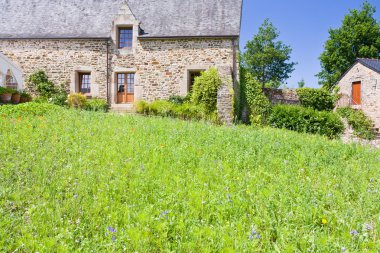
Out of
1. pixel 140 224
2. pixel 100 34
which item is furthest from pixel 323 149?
pixel 100 34

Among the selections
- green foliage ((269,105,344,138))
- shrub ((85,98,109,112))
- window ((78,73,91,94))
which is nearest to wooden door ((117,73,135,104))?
shrub ((85,98,109,112))

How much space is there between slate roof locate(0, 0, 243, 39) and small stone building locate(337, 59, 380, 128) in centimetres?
961

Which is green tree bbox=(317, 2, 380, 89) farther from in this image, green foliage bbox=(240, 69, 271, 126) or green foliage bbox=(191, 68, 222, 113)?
green foliage bbox=(191, 68, 222, 113)

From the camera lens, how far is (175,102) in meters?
14.5

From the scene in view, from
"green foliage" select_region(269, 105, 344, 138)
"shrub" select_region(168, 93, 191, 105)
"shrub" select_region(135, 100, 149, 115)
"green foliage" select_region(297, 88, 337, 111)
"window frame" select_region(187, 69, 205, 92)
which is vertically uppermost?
"window frame" select_region(187, 69, 205, 92)

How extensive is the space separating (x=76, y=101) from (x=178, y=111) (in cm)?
550

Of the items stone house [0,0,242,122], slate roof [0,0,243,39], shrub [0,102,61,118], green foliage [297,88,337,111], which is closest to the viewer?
shrub [0,102,61,118]

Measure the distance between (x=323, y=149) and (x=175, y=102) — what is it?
376 inches

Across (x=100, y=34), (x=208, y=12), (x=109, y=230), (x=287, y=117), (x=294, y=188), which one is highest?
(x=208, y=12)

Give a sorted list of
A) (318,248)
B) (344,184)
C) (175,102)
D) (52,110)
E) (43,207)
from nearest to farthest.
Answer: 1. (318,248)
2. (43,207)
3. (344,184)
4. (52,110)
5. (175,102)

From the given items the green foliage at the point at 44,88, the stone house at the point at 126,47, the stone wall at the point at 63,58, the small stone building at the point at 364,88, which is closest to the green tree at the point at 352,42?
the small stone building at the point at 364,88

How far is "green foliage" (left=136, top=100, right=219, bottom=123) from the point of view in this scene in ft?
41.2

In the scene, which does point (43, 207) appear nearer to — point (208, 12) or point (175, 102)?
point (175, 102)

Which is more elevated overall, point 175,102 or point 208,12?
point 208,12
